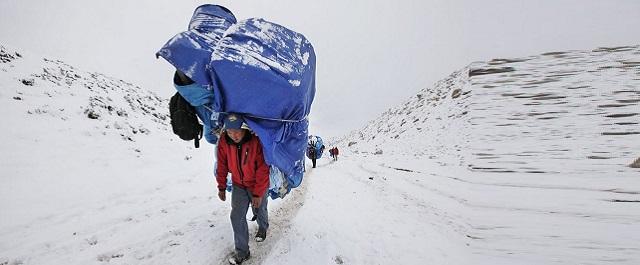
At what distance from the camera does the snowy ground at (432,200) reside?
135 inches

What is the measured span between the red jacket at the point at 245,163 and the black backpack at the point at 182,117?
46 centimetres

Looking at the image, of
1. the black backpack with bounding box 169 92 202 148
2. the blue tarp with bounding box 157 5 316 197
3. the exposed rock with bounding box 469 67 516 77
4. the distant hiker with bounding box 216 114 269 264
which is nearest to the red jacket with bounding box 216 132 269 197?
the distant hiker with bounding box 216 114 269 264

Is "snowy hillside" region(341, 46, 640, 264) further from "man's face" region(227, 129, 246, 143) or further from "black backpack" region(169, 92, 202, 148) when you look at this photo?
"black backpack" region(169, 92, 202, 148)

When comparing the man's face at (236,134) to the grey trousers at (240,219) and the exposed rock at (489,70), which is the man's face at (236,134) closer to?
the grey trousers at (240,219)

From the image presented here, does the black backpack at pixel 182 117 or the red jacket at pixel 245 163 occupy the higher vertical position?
the black backpack at pixel 182 117

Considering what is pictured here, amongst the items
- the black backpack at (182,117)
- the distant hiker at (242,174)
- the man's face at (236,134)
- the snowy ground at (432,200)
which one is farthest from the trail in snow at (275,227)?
the black backpack at (182,117)

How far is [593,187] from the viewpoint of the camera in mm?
3480

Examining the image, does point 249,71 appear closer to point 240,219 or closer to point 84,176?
point 240,219

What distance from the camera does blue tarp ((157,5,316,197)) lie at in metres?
4.01

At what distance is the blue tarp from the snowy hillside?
2559 millimetres

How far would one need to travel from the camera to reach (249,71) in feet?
13.0

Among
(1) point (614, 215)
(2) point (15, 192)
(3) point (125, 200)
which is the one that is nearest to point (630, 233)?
(1) point (614, 215)

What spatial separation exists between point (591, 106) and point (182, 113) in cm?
582

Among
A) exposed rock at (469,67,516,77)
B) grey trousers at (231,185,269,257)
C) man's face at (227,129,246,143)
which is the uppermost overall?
exposed rock at (469,67,516,77)
